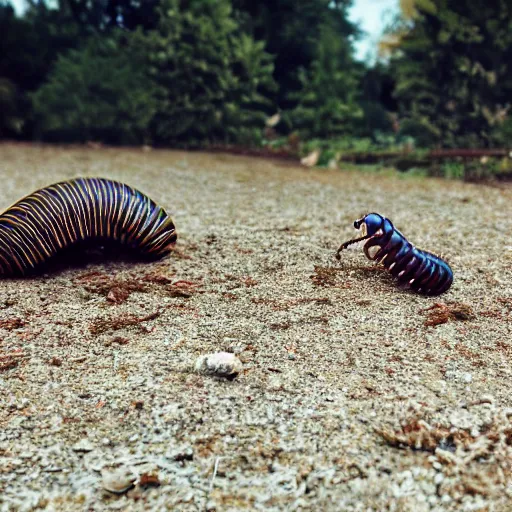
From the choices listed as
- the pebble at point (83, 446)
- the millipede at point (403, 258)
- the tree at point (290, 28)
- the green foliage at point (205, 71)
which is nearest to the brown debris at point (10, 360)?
the pebble at point (83, 446)

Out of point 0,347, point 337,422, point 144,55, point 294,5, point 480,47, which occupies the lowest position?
point 0,347

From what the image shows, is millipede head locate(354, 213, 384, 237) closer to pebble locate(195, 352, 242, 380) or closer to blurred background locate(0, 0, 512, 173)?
pebble locate(195, 352, 242, 380)

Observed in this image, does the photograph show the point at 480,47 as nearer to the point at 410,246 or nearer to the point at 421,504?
the point at 410,246

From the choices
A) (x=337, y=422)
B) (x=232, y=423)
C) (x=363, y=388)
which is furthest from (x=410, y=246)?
(x=232, y=423)

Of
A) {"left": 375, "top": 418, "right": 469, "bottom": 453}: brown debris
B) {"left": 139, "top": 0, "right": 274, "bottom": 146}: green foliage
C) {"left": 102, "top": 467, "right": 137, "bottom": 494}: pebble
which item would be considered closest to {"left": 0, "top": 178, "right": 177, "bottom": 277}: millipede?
{"left": 102, "top": 467, "right": 137, "bottom": 494}: pebble

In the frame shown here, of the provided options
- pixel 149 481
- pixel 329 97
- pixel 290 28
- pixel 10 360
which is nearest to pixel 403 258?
pixel 149 481

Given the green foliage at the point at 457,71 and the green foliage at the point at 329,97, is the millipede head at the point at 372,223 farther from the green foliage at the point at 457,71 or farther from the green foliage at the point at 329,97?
the green foliage at the point at 329,97
